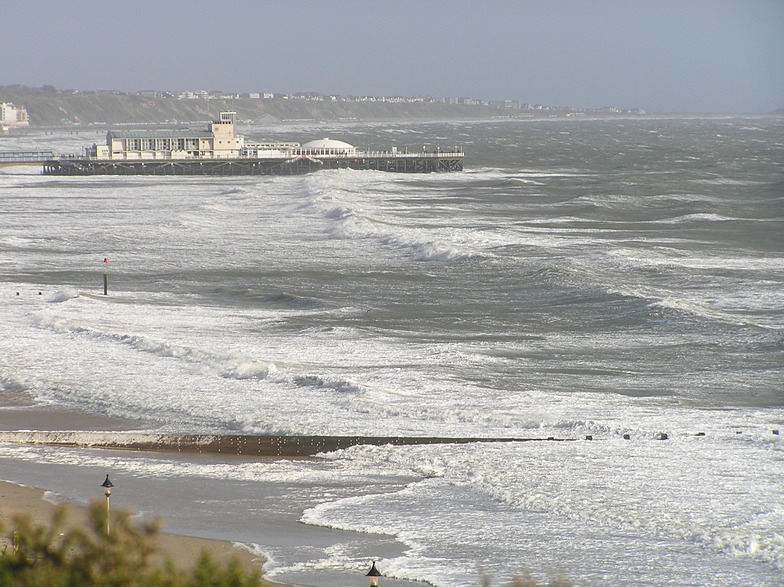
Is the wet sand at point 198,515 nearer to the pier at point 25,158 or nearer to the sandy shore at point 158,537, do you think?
the sandy shore at point 158,537

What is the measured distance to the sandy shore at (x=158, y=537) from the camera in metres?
12.7

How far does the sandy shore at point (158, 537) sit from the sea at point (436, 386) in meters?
0.36

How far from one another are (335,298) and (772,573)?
2212 cm

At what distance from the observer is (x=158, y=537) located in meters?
13.3

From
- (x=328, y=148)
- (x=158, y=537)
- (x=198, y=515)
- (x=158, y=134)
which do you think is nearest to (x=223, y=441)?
(x=198, y=515)

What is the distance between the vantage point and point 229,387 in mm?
22000

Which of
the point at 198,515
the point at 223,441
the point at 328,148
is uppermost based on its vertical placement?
the point at 328,148

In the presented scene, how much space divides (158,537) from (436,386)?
949cm

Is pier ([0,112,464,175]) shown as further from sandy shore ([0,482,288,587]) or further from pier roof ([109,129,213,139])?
sandy shore ([0,482,288,587])

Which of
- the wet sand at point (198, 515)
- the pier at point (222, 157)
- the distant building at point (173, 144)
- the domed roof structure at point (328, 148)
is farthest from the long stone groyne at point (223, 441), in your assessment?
the domed roof structure at point (328, 148)

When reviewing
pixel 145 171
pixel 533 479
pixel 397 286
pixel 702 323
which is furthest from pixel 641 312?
pixel 145 171

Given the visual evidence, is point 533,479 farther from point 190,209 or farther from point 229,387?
point 190,209

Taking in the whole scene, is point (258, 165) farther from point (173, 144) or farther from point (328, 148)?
point (173, 144)

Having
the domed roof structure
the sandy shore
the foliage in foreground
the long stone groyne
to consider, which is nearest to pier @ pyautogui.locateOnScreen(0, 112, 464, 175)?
the domed roof structure
